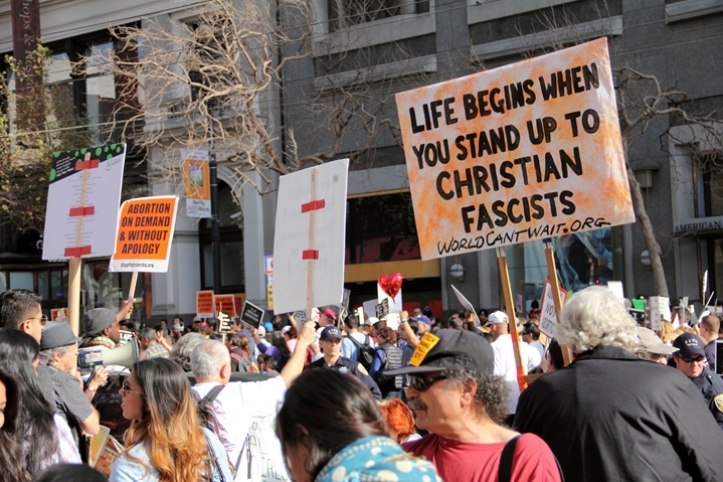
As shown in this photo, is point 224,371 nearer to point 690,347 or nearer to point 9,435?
point 9,435

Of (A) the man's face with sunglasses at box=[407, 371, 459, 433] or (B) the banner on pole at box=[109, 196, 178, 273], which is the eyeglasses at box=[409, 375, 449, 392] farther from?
(B) the banner on pole at box=[109, 196, 178, 273]

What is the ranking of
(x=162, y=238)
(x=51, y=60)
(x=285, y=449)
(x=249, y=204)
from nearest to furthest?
(x=285, y=449) < (x=162, y=238) < (x=249, y=204) < (x=51, y=60)

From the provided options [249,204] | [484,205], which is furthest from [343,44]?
[484,205]

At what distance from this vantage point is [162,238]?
37.7 ft

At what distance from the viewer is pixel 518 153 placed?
6578 millimetres

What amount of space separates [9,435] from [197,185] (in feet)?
60.2

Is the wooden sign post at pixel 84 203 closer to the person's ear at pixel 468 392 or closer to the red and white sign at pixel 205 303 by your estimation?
the person's ear at pixel 468 392

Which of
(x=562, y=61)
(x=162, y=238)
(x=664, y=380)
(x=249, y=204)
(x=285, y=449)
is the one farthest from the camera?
(x=249, y=204)

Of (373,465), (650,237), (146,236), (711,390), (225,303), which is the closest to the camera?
(373,465)

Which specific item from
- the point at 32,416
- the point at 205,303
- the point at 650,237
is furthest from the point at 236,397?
the point at 205,303

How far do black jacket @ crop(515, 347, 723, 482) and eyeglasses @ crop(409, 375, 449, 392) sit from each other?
75 centimetres

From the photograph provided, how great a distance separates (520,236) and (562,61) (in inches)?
46.4

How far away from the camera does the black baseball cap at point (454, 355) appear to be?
10.6ft

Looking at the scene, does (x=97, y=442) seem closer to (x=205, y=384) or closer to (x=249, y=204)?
(x=205, y=384)
